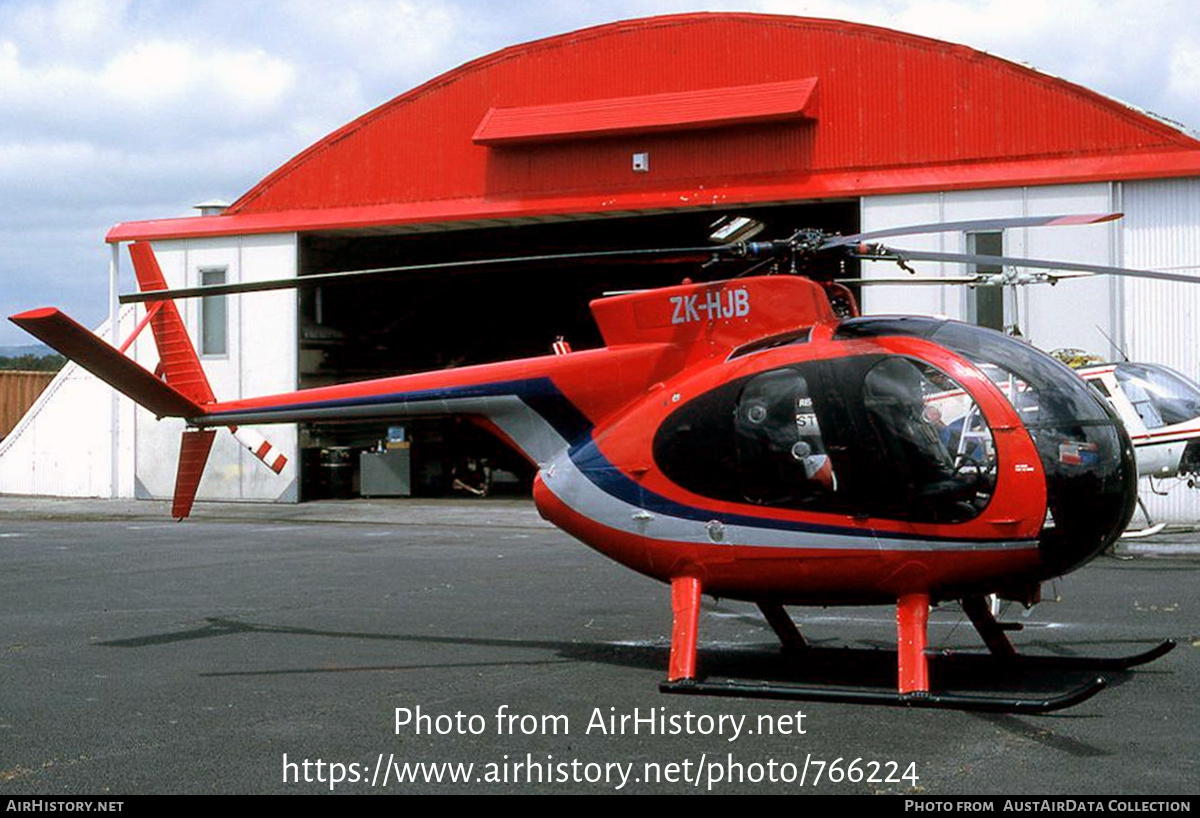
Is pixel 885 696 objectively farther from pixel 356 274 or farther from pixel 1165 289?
pixel 1165 289

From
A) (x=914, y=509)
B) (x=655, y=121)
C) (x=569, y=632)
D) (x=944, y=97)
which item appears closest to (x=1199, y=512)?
(x=944, y=97)

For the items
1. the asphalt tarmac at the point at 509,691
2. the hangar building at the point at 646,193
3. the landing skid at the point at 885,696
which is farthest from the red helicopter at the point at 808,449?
the hangar building at the point at 646,193

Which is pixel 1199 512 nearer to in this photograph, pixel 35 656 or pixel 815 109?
pixel 815 109

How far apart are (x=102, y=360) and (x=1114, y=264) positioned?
1692 cm

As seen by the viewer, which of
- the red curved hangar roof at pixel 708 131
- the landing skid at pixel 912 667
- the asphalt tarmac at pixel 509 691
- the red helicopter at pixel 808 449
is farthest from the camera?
the red curved hangar roof at pixel 708 131

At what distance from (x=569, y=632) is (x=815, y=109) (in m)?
15.4

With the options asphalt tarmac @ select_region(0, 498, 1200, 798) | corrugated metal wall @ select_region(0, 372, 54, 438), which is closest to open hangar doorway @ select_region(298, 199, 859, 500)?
asphalt tarmac @ select_region(0, 498, 1200, 798)

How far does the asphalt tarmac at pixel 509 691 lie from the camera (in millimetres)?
6840

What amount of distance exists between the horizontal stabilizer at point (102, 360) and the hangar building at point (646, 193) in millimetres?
9338

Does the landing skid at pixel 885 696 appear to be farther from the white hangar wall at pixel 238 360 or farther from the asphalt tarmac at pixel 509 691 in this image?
the white hangar wall at pixel 238 360

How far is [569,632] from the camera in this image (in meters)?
11.5

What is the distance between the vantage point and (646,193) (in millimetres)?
25906

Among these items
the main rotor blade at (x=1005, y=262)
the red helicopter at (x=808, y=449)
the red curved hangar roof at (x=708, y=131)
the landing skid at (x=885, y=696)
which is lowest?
the landing skid at (x=885, y=696)

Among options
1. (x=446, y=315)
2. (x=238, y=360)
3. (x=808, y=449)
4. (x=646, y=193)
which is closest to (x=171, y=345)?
(x=808, y=449)
